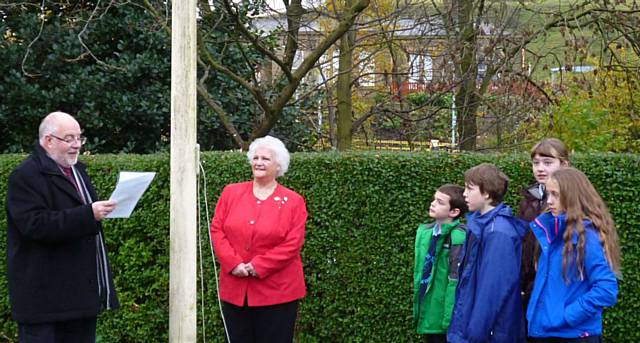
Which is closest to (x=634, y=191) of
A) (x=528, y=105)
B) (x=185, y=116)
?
(x=185, y=116)

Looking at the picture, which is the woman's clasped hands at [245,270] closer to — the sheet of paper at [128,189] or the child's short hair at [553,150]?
the sheet of paper at [128,189]

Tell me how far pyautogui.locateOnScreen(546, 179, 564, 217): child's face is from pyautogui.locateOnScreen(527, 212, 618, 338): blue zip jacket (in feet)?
0.13

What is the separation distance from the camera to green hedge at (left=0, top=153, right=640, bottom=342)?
596 cm

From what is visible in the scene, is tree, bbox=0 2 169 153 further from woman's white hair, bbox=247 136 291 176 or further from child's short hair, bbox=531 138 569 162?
child's short hair, bbox=531 138 569 162

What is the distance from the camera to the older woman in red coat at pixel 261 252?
198 inches

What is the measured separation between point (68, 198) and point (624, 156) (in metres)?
4.16

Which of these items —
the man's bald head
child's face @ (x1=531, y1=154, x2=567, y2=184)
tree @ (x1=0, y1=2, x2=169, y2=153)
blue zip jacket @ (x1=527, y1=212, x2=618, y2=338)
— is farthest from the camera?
tree @ (x1=0, y1=2, x2=169, y2=153)

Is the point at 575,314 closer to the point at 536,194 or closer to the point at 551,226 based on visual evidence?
the point at 551,226

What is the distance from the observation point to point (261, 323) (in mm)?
5133

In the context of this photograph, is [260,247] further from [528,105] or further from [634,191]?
[528,105]

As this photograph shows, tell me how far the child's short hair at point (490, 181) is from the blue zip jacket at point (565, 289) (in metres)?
0.41

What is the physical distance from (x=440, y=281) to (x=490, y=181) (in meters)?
0.80

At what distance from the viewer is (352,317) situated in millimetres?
6402

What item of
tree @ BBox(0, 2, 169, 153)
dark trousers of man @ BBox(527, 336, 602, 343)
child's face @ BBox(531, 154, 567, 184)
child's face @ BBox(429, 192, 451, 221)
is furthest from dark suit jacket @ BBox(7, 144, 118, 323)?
tree @ BBox(0, 2, 169, 153)
